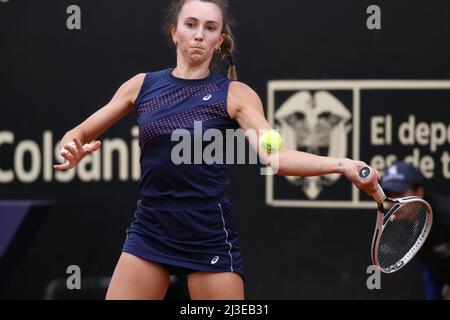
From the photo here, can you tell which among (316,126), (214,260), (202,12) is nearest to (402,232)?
(214,260)

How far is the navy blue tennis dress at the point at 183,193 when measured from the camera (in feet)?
11.1

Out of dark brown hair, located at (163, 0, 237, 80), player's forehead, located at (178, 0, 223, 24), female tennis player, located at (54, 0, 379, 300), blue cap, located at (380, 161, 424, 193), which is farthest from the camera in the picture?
blue cap, located at (380, 161, 424, 193)

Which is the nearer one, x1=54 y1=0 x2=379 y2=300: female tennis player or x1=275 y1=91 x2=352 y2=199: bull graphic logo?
x1=54 y1=0 x2=379 y2=300: female tennis player

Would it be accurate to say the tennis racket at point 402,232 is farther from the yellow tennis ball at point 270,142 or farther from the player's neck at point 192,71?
the player's neck at point 192,71

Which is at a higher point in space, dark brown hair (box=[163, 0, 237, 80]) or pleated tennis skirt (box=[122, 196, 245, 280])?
dark brown hair (box=[163, 0, 237, 80])

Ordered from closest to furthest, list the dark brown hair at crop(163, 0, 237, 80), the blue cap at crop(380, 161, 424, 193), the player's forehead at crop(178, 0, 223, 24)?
1. the player's forehead at crop(178, 0, 223, 24)
2. the dark brown hair at crop(163, 0, 237, 80)
3. the blue cap at crop(380, 161, 424, 193)

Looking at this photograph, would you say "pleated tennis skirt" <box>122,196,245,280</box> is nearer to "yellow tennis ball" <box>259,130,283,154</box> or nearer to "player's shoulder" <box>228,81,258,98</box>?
"yellow tennis ball" <box>259,130,283,154</box>

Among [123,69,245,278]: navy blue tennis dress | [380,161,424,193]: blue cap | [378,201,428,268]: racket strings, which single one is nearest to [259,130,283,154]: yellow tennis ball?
[123,69,245,278]: navy blue tennis dress

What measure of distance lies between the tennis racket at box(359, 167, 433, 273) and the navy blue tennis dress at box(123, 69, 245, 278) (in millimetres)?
526

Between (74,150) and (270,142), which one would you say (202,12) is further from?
(74,150)

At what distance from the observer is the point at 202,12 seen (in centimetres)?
352

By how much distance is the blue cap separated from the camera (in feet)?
16.2

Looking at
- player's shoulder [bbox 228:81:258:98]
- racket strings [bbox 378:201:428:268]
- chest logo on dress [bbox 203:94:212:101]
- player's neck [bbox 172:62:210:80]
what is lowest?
racket strings [bbox 378:201:428:268]

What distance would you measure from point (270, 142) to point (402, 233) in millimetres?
630
